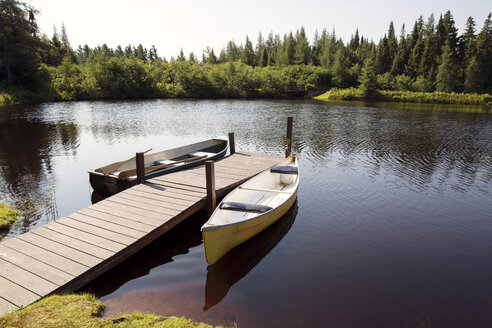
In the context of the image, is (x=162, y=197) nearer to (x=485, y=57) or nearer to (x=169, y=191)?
(x=169, y=191)

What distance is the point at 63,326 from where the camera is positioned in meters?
4.00

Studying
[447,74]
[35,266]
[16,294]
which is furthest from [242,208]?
[447,74]

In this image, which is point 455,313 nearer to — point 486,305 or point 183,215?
point 486,305

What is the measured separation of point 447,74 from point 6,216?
79102mm

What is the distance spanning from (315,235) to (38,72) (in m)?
56.5

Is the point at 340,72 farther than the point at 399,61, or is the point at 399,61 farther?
the point at 399,61

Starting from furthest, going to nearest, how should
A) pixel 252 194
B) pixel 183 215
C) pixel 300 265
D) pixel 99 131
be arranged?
pixel 99 131 < pixel 252 194 < pixel 183 215 < pixel 300 265

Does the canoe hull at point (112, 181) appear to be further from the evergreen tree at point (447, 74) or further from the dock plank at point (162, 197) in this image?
the evergreen tree at point (447, 74)

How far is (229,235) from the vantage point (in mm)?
6848

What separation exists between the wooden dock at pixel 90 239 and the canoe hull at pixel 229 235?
1.33 meters

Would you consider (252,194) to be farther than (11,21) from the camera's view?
No

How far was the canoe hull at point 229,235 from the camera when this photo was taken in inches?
255

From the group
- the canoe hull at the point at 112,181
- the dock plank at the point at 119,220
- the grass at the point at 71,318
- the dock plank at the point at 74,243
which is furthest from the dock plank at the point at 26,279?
the canoe hull at the point at 112,181

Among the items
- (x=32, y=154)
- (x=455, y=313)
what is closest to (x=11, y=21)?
(x=32, y=154)
